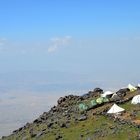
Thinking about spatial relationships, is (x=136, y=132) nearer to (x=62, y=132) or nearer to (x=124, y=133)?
(x=124, y=133)

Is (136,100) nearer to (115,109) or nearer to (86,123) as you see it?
(115,109)

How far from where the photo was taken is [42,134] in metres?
137

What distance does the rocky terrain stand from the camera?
11862cm

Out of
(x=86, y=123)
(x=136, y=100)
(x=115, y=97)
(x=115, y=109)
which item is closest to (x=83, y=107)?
(x=115, y=97)

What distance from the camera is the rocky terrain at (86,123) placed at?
119 m

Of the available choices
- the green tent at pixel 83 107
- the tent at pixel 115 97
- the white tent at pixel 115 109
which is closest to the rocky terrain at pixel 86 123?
the tent at pixel 115 97

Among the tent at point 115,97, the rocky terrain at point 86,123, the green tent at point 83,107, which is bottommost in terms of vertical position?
the rocky terrain at point 86,123

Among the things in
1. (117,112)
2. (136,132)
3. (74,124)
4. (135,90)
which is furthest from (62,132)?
(135,90)

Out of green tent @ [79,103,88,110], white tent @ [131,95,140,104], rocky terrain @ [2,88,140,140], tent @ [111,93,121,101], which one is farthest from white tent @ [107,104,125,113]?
tent @ [111,93,121,101]

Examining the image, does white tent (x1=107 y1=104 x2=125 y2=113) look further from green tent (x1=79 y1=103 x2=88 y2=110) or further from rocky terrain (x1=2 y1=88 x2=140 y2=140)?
green tent (x1=79 y1=103 x2=88 y2=110)

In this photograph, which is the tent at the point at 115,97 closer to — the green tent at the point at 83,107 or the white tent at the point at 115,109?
the green tent at the point at 83,107

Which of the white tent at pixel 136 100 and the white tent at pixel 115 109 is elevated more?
the white tent at pixel 136 100

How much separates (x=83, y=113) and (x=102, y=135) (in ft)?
91.6

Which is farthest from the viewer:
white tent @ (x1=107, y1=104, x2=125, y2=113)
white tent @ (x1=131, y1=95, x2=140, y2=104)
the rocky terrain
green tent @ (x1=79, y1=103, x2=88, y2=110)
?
green tent @ (x1=79, y1=103, x2=88, y2=110)
